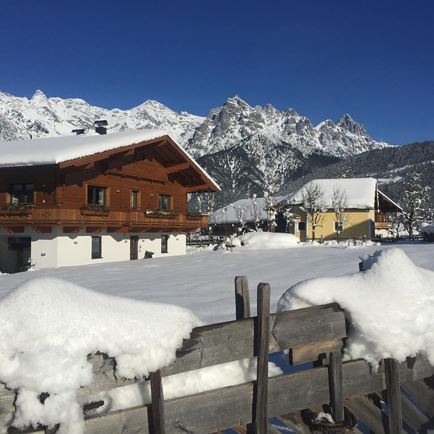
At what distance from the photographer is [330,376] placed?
389 centimetres

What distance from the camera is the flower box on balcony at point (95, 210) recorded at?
25.0m

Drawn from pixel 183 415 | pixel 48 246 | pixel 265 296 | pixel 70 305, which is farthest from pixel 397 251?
pixel 48 246

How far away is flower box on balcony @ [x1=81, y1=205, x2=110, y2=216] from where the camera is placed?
25000 millimetres

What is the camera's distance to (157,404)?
9.81 feet

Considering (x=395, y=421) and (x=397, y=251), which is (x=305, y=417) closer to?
(x=395, y=421)

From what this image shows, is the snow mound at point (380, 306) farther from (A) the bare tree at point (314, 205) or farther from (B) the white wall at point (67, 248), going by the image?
(A) the bare tree at point (314, 205)

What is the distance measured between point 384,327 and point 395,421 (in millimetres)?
870

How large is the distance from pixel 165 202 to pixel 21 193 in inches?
402

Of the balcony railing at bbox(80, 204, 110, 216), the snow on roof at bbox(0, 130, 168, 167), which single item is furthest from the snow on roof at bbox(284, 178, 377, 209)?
the balcony railing at bbox(80, 204, 110, 216)

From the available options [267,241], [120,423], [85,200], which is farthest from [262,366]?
[267,241]

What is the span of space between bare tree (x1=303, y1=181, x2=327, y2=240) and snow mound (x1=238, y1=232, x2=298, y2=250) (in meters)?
14.2

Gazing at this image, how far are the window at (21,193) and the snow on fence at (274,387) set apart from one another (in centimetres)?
2397

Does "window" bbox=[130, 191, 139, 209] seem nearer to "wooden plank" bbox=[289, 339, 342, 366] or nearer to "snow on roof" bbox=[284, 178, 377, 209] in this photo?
"wooden plank" bbox=[289, 339, 342, 366]

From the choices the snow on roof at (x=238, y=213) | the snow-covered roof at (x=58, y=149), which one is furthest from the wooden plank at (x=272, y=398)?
the snow on roof at (x=238, y=213)
